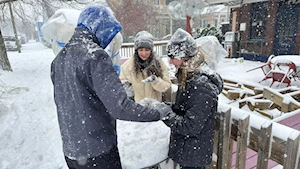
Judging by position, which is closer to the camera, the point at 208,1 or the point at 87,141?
the point at 87,141

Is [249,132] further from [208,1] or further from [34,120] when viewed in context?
[208,1]

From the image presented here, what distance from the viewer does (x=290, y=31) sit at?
9297 mm

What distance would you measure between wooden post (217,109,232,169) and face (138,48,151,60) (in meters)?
1.46

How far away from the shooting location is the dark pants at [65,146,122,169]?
4.85 feet

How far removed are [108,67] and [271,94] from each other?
401 cm

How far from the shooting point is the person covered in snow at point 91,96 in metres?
1.27

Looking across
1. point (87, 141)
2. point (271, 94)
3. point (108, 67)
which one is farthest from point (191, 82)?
point (271, 94)

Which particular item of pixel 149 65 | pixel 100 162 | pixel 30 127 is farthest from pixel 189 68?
pixel 30 127

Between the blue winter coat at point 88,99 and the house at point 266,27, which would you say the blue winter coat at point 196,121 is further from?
the house at point 266,27

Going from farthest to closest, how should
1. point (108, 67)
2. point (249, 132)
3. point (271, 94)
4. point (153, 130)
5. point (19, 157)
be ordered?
point (271, 94)
point (19, 157)
point (153, 130)
point (249, 132)
point (108, 67)

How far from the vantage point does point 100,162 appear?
149cm

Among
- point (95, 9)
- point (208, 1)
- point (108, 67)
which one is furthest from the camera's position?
point (208, 1)

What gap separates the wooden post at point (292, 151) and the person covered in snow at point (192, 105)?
0.47m

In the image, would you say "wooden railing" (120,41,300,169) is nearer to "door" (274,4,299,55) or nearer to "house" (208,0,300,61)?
"house" (208,0,300,61)
